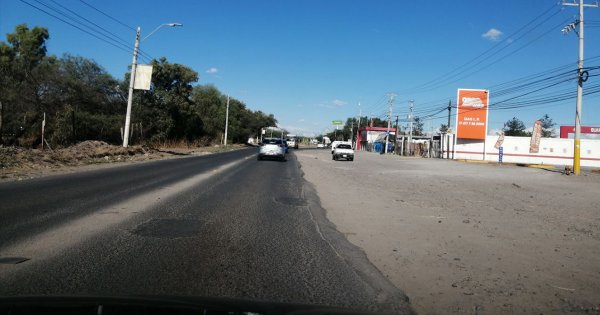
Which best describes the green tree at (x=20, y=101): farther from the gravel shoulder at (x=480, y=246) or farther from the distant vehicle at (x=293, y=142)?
the distant vehicle at (x=293, y=142)

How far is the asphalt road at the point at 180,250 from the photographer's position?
16.0 feet

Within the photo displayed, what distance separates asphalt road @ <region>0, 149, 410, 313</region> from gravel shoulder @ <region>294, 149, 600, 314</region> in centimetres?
51

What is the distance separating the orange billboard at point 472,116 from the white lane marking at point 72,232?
4550 centimetres

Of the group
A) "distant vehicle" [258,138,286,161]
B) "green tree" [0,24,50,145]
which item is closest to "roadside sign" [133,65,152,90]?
"green tree" [0,24,50,145]

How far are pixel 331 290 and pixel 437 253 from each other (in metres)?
2.62

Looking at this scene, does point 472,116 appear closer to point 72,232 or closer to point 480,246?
point 480,246

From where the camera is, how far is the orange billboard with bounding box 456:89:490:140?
51.9 metres

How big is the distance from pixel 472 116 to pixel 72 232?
165 feet

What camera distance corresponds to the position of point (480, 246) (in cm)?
755

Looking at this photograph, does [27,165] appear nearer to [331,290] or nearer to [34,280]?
[34,280]

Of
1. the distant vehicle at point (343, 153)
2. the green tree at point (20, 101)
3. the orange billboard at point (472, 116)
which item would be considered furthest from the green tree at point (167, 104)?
the orange billboard at point (472, 116)

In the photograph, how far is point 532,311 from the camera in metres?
4.58

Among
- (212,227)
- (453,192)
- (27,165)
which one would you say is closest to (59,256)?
(212,227)

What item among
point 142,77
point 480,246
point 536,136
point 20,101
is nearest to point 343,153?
point 142,77
